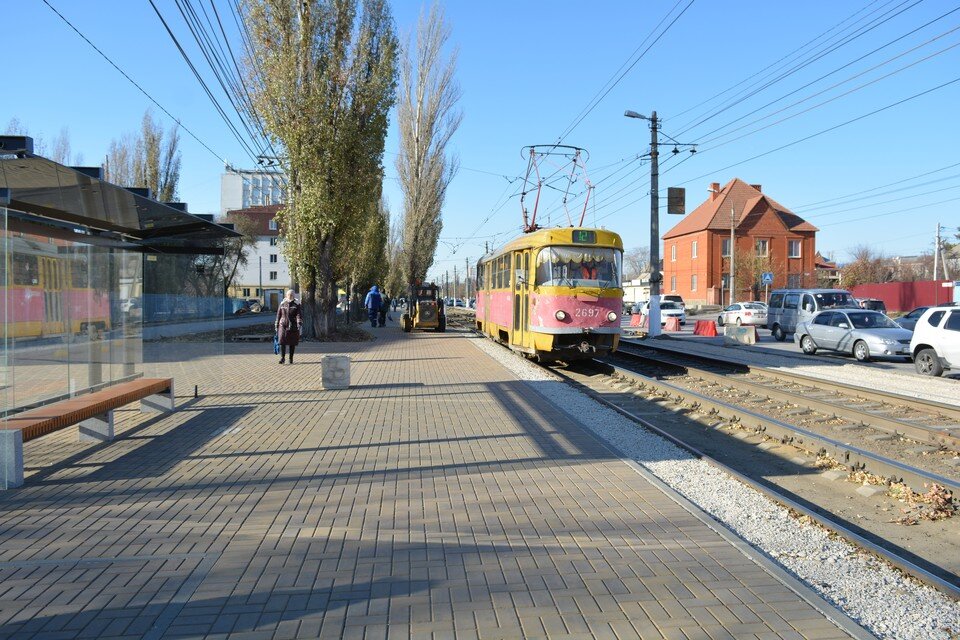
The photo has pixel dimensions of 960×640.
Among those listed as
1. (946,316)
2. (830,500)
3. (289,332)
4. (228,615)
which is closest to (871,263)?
(946,316)

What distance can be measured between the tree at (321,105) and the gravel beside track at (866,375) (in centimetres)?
1283

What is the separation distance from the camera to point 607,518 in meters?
5.55

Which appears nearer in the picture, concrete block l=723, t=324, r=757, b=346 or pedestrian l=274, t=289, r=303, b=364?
pedestrian l=274, t=289, r=303, b=364

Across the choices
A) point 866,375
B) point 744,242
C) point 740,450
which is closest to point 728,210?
point 744,242

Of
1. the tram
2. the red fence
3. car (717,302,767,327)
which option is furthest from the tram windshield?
the red fence

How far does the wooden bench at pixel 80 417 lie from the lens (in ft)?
21.1

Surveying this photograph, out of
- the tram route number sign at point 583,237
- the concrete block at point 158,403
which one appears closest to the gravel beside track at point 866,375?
the tram route number sign at point 583,237

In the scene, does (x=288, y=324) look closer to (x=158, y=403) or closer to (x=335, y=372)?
(x=335, y=372)

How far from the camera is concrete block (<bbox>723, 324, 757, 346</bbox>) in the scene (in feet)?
86.6

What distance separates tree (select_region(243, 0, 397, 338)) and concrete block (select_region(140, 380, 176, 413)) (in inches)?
555

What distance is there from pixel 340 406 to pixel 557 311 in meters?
6.14

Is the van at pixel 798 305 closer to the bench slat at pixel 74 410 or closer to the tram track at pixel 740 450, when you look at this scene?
the tram track at pixel 740 450

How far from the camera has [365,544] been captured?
4.96 m

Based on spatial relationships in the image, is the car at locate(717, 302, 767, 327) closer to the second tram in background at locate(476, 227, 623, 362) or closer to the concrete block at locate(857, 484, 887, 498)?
the second tram in background at locate(476, 227, 623, 362)
